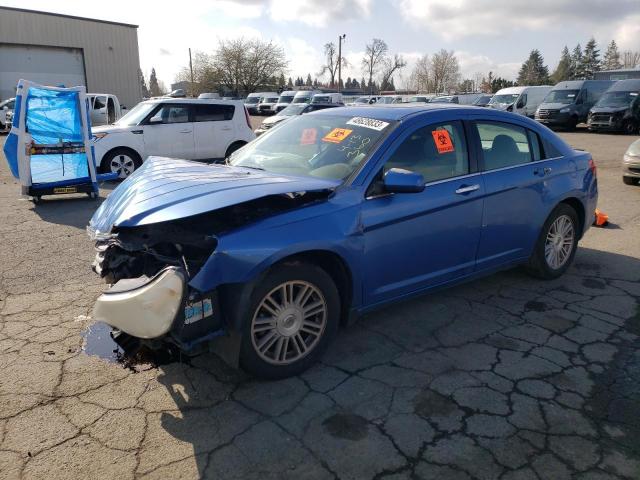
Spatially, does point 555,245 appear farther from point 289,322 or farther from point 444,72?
point 444,72

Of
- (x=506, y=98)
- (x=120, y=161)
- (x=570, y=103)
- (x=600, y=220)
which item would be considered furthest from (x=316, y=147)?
(x=506, y=98)

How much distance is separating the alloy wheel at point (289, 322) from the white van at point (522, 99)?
2642cm

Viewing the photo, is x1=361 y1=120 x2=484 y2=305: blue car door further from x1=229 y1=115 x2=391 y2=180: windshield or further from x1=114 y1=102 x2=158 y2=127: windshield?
x1=114 y1=102 x2=158 y2=127: windshield

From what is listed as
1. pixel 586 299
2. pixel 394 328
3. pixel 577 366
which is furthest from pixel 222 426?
pixel 586 299

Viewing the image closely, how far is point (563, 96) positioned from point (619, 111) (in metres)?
3.46

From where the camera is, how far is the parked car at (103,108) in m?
19.6

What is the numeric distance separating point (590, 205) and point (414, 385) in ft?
10.7

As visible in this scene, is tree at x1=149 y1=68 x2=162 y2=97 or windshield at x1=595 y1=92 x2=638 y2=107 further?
tree at x1=149 y1=68 x2=162 y2=97

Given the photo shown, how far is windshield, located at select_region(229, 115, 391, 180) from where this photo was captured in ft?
12.2

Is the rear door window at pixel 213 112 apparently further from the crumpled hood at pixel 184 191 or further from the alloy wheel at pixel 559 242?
the alloy wheel at pixel 559 242

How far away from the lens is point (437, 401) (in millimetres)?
3094

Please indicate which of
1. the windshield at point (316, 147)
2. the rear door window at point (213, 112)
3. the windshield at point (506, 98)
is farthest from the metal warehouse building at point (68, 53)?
the windshield at point (316, 147)

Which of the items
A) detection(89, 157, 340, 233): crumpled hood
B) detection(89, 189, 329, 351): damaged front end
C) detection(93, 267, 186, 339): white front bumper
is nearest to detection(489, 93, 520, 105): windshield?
detection(89, 157, 340, 233): crumpled hood

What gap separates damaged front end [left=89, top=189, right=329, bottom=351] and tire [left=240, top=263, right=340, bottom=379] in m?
0.26
